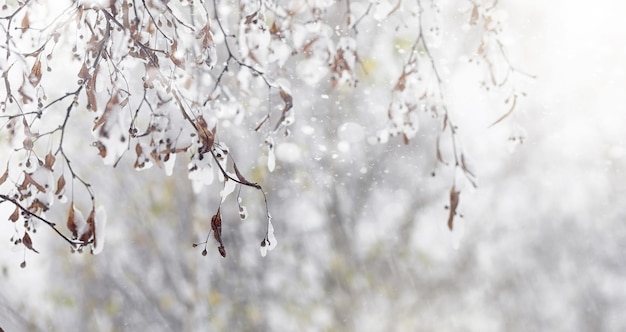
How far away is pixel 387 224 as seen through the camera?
2.94m

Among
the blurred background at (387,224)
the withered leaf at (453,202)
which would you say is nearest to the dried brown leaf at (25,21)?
the withered leaf at (453,202)

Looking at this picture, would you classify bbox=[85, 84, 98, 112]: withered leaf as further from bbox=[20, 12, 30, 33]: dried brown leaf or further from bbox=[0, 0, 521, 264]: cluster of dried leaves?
bbox=[20, 12, 30, 33]: dried brown leaf

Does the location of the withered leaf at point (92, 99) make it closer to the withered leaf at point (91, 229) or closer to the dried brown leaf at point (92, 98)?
the dried brown leaf at point (92, 98)

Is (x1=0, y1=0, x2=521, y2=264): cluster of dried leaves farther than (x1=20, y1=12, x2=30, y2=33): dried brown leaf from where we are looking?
No

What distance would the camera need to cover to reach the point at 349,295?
297 centimetres

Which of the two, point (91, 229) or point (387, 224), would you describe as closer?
point (91, 229)

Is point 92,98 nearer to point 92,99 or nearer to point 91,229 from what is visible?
point 92,99

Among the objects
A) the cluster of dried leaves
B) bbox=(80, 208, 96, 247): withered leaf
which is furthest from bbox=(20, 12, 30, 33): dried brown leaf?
bbox=(80, 208, 96, 247): withered leaf

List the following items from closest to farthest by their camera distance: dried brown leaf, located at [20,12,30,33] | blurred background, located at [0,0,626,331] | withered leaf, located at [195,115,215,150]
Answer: withered leaf, located at [195,115,215,150]
dried brown leaf, located at [20,12,30,33]
blurred background, located at [0,0,626,331]

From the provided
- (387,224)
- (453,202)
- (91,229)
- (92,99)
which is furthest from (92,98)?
(387,224)

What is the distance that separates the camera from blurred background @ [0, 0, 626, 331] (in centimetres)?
285

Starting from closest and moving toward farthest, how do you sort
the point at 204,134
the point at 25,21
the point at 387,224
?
the point at 204,134, the point at 25,21, the point at 387,224

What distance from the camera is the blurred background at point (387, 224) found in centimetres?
285

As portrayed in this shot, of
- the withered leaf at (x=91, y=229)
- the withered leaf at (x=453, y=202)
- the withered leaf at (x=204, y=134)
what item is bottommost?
the withered leaf at (x=453, y=202)
